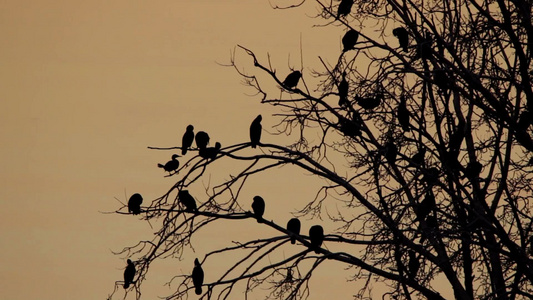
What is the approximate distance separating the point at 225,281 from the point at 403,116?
2394 millimetres

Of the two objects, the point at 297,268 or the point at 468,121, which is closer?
the point at 297,268

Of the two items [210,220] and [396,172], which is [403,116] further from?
[210,220]

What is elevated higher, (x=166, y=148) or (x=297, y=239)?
(x=166, y=148)

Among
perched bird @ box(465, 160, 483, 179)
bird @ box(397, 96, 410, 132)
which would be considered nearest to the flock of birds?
bird @ box(397, 96, 410, 132)

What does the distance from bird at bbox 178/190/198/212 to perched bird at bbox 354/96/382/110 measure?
1.77m

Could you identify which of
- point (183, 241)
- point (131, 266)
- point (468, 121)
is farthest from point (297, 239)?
point (468, 121)

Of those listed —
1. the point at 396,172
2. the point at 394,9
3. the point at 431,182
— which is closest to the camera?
the point at 431,182

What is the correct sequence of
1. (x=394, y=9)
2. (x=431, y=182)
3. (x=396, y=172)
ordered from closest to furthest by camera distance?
1. (x=431, y=182)
2. (x=394, y=9)
3. (x=396, y=172)

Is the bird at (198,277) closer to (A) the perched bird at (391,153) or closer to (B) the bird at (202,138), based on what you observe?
(B) the bird at (202,138)

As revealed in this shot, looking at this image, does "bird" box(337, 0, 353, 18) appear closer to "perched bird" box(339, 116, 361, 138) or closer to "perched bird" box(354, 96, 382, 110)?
"perched bird" box(354, 96, 382, 110)

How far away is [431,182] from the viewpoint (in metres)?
7.43

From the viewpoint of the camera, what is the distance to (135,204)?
7.89 m

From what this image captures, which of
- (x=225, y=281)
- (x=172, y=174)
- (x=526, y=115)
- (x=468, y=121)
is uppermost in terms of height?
(x=468, y=121)

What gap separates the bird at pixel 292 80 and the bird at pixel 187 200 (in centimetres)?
137
